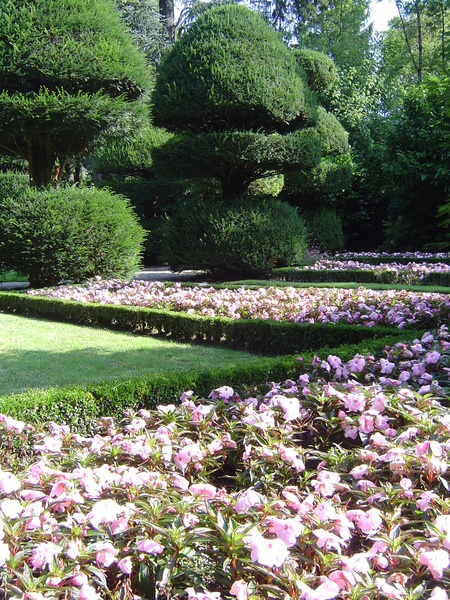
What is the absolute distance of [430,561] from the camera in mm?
1507

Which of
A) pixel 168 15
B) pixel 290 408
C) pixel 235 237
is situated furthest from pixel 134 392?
pixel 168 15

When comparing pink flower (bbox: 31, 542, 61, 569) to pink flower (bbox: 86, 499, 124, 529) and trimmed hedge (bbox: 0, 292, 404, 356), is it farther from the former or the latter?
trimmed hedge (bbox: 0, 292, 404, 356)

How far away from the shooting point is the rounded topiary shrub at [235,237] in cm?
1299

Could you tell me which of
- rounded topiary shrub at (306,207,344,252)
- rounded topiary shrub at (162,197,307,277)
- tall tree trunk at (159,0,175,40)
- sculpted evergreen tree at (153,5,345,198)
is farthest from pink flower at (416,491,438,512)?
tall tree trunk at (159,0,175,40)

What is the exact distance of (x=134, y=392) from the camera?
12.5ft

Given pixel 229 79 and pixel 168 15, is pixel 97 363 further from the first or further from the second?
pixel 168 15

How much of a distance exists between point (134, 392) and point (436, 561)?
2.58 m

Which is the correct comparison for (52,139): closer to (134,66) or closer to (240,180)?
(134,66)

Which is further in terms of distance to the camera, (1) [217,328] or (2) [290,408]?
(1) [217,328]

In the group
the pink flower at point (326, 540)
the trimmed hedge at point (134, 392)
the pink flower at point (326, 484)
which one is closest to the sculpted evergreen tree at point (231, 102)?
the trimmed hedge at point (134, 392)

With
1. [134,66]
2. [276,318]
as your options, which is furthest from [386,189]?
[276,318]

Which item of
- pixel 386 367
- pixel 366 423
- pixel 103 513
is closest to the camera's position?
pixel 103 513

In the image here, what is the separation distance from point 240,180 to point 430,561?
1341 centimetres

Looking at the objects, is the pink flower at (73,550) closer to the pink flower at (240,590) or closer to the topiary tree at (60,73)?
the pink flower at (240,590)
